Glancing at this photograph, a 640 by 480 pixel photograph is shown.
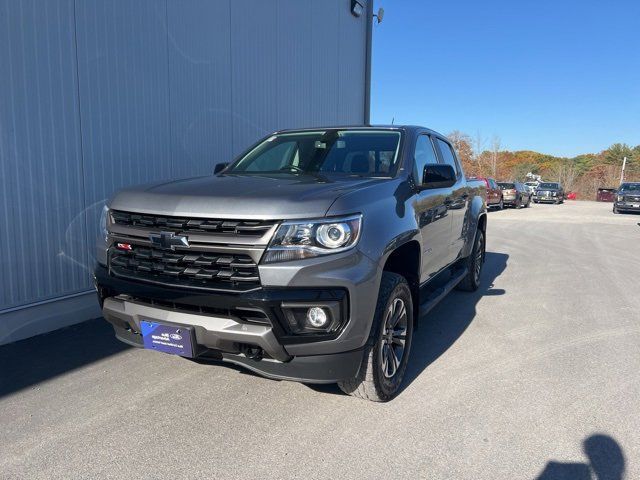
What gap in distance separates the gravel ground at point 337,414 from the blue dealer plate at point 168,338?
20.8 inches

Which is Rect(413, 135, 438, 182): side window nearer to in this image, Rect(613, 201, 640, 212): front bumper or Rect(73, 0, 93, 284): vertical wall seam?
Rect(73, 0, 93, 284): vertical wall seam

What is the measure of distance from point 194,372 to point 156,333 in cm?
102

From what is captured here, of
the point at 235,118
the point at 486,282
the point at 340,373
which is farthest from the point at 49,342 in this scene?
the point at 486,282

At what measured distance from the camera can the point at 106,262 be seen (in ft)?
10.4

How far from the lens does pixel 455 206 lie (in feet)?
16.1

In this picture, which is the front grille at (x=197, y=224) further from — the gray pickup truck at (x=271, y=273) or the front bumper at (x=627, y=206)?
the front bumper at (x=627, y=206)

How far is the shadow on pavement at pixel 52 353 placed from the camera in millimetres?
3639

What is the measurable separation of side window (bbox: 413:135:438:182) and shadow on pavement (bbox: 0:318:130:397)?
9.74ft

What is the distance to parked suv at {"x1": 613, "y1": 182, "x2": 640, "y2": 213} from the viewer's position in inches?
972

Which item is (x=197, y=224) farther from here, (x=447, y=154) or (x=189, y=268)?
(x=447, y=154)

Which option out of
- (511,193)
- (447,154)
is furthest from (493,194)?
(447,154)

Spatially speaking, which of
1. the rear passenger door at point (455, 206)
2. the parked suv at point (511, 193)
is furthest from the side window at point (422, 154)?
the parked suv at point (511, 193)

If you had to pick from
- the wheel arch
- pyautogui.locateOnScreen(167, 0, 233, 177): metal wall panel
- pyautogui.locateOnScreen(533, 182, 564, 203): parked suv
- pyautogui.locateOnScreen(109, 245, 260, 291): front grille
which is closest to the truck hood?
pyautogui.locateOnScreen(109, 245, 260, 291): front grille

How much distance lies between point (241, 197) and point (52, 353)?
2.61m
